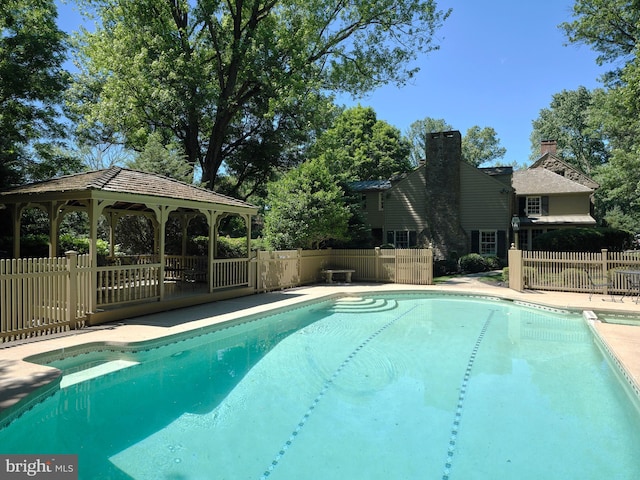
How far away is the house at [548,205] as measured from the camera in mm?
25719

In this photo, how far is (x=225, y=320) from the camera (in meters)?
9.80

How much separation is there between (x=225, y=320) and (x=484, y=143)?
59.5 m

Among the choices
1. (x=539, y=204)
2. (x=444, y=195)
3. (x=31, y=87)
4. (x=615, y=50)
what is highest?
(x=615, y=50)

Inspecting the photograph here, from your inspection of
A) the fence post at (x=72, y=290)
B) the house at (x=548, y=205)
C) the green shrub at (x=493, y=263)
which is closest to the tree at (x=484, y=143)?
the house at (x=548, y=205)

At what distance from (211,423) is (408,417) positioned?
2505 millimetres

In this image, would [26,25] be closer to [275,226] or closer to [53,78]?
[53,78]

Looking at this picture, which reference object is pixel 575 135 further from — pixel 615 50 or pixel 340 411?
pixel 340 411

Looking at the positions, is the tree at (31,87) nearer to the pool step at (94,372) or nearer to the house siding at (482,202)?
the pool step at (94,372)

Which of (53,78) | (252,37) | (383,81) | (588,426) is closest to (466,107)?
(383,81)

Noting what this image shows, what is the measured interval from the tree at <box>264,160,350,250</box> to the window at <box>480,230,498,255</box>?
430 inches

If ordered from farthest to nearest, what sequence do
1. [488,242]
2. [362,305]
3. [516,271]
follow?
[488,242], [516,271], [362,305]

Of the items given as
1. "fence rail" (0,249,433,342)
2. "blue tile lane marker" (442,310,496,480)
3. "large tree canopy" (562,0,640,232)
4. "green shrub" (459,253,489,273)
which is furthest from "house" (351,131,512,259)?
"blue tile lane marker" (442,310,496,480)

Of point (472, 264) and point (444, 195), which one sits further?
point (444, 195)

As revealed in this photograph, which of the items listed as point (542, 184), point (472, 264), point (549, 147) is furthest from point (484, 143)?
point (472, 264)
